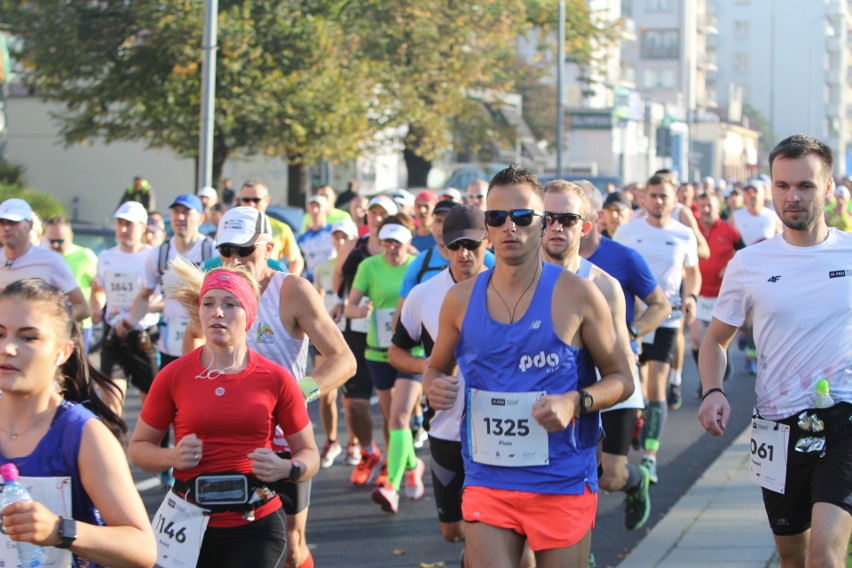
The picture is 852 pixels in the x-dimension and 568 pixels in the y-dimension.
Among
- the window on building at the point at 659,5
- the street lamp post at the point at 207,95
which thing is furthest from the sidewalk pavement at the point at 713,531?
the window on building at the point at 659,5

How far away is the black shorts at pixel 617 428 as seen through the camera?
282 inches

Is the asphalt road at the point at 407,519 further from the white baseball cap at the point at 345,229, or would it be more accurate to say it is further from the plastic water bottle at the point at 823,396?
the plastic water bottle at the point at 823,396

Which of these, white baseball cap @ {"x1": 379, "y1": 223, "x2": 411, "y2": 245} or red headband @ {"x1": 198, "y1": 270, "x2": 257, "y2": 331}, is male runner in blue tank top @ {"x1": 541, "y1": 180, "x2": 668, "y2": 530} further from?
white baseball cap @ {"x1": 379, "y1": 223, "x2": 411, "y2": 245}

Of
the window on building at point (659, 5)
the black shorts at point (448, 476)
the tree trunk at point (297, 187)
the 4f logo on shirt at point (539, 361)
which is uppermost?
the window on building at point (659, 5)

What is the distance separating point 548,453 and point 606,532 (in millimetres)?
3471

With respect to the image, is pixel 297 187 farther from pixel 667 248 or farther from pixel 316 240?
pixel 667 248

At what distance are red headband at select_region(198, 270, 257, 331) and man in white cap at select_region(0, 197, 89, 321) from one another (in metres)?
3.71

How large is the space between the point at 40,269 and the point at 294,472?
426cm

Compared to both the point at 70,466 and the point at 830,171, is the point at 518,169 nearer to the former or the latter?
the point at 830,171

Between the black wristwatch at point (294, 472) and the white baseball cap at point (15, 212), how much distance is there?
4356mm

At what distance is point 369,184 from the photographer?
43156mm

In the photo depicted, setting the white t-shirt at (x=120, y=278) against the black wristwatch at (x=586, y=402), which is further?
the white t-shirt at (x=120, y=278)

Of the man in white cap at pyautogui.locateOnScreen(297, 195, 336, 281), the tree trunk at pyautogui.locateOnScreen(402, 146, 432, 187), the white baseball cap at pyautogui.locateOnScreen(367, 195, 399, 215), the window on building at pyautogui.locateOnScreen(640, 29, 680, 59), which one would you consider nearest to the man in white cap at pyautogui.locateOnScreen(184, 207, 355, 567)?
the white baseball cap at pyautogui.locateOnScreen(367, 195, 399, 215)

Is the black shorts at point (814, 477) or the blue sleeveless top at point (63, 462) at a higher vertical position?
the blue sleeveless top at point (63, 462)
